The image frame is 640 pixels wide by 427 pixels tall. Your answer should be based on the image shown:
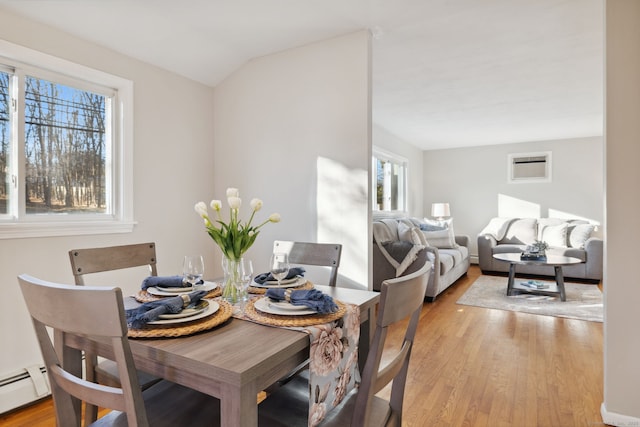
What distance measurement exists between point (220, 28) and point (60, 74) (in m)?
1.05

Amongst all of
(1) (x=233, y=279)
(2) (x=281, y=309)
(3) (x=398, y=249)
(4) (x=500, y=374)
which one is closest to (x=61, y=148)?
(1) (x=233, y=279)

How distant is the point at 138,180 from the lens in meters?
2.67

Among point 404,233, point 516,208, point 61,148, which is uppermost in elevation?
point 61,148

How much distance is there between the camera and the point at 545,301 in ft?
13.9

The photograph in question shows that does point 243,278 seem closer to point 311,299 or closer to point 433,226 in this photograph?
point 311,299

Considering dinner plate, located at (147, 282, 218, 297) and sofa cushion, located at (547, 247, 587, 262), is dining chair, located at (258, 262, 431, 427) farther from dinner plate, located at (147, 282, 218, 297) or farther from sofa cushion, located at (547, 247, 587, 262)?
sofa cushion, located at (547, 247, 587, 262)

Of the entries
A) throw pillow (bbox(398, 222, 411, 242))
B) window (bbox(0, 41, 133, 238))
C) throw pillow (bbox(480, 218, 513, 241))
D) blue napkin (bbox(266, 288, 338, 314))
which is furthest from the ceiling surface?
throw pillow (bbox(480, 218, 513, 241))

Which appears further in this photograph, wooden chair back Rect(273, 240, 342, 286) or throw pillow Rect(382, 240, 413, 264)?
throw pillow Rect(382, 240, 413, 264)

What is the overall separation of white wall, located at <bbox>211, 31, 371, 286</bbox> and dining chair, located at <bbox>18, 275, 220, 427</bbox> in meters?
1.72

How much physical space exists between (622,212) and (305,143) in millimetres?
1969

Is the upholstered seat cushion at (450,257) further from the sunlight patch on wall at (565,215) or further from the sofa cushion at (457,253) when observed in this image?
the sunlight patch on wall at (565,215)

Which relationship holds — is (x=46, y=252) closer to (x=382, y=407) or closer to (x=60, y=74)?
(x=60, y=74)

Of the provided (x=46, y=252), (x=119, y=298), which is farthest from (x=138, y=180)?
(x=119, y=298)

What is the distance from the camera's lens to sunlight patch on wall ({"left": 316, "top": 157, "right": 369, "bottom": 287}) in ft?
8.57
